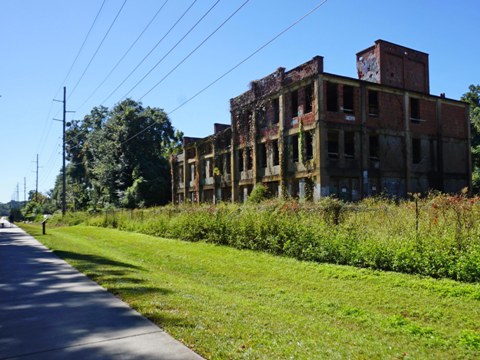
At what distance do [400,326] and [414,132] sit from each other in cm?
2815

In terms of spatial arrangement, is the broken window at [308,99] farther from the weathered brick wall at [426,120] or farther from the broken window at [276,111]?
the weathered brick wall at [426,120]

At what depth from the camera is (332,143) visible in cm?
2995

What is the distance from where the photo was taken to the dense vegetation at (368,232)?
9.28 m

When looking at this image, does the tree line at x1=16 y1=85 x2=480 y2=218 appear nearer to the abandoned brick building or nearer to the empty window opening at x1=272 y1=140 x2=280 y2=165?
the abandoned brick building

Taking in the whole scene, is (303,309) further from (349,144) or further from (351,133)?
(349,144)

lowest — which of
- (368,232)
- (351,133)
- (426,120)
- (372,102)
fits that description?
(368,232)

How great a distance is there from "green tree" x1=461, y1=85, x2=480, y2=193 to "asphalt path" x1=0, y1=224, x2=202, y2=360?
39.0m

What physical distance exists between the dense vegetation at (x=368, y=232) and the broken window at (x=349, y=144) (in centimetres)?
1308

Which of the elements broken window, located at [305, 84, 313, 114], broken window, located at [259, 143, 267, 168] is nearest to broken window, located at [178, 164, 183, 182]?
broken window, located at [259, 143, 267, 168]

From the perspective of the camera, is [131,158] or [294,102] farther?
[131,158]

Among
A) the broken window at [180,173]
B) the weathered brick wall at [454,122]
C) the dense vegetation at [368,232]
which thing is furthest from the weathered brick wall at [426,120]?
Result: the broken window at [180,173]

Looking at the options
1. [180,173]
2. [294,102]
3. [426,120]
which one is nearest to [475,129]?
[426,120]

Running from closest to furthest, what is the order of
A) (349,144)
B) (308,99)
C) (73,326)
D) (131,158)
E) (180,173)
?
(73,326) → (308,99) → (349,144) → (180,173) → (131,158)

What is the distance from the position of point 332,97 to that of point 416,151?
324 inches
